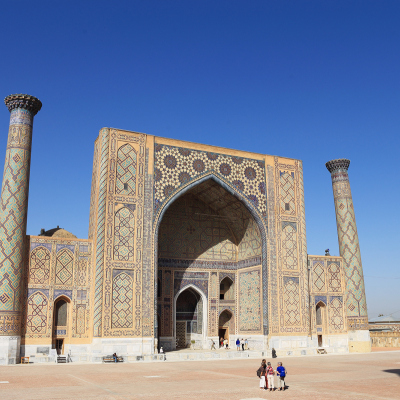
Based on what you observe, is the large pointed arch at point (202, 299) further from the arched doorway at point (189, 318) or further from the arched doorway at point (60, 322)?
the arched doorway at point (60, 322)

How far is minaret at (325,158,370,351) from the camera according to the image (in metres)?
18.3

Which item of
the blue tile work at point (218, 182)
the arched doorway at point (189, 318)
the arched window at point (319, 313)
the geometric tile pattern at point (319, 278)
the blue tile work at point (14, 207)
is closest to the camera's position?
the blue tile work at point (14, 207)

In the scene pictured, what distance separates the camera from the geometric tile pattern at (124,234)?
49.2 ft

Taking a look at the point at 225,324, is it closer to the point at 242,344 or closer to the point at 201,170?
the point at 242,344

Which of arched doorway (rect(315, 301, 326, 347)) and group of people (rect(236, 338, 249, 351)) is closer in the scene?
group of people (rect(236, 338, 249, 351))

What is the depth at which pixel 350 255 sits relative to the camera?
748 inches

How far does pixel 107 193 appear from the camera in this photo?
1516cm

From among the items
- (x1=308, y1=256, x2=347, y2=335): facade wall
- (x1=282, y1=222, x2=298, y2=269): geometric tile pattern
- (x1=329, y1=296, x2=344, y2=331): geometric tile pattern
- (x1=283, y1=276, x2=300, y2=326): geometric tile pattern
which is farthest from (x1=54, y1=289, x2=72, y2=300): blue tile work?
(x1=329, y1=296, x2=344, y2=331): geometric tile pattern

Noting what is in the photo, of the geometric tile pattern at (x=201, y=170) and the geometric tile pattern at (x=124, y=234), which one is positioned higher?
the geometric tile pattern at (x=201, y=170)

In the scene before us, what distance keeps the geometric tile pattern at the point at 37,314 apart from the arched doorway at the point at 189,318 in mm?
5604

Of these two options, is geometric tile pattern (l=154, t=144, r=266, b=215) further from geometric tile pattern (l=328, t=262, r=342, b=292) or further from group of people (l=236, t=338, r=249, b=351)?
group of people (l=236, t=338, r=249, b=351)

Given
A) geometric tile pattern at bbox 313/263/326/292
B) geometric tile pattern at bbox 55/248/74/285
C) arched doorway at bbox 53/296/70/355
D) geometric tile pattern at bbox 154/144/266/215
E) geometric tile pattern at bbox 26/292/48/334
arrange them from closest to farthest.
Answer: geometric tile pattern at bbox 26/292/48/334, arched doorway at bbox 53/296/70/355, geometric tile pattern at bbox 55/248/74/285, geometric tile pattern at bbox 154/144/266/215, geometric tile pattern at bbox 313/263/326/292

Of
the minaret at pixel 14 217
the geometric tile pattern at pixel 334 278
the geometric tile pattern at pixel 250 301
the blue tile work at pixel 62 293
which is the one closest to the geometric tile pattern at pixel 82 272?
the blue tile work at pixel 62 293

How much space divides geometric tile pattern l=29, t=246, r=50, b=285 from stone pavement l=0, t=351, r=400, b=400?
3.44 meters
